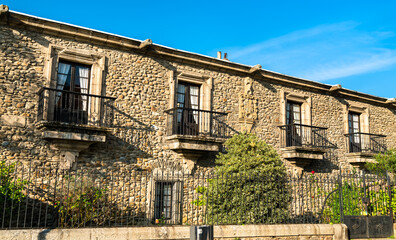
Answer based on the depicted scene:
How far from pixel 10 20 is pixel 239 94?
7742 millimetres

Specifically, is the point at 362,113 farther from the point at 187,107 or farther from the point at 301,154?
the point at 187,107

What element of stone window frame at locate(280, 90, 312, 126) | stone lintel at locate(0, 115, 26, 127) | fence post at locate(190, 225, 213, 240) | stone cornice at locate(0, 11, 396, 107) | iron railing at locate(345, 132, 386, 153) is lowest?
fence post at locate(190, 225, 213, 240)

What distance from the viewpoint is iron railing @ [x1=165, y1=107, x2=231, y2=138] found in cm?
1253

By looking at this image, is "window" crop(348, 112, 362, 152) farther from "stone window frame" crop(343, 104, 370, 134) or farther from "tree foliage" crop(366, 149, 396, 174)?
"tree foliage" crop(366, 149, 396, 174)

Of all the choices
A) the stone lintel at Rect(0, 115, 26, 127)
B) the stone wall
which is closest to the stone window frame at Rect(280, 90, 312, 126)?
the stone wall

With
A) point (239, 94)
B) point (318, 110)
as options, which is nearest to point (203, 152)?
point (239, 94)

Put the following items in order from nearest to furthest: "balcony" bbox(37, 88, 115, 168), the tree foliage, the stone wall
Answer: the stone wall < "balcony" bbox(37, 88, 115, 168) < the tree foliage

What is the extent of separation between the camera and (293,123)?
15.3m

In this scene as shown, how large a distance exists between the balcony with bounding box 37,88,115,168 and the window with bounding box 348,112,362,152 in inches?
416

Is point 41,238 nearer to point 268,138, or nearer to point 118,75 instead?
point 118,75

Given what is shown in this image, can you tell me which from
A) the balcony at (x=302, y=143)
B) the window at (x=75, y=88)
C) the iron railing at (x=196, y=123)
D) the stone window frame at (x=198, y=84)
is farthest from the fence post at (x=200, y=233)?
the balcony at (x=302, y=143)

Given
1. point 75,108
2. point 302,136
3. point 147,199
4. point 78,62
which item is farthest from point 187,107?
point 302,136

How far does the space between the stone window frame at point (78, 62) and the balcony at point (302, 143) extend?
7150 millimetres

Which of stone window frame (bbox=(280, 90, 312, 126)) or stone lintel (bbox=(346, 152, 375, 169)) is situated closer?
stone window frame (bbox=(280, 90, 312, 126))
